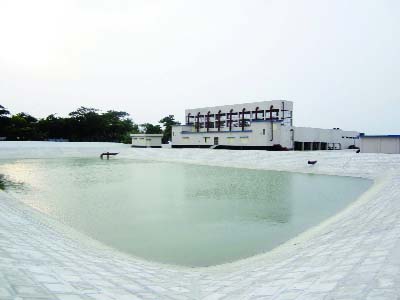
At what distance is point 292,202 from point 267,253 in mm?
6926

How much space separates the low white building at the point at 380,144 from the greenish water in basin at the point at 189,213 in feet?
42.4

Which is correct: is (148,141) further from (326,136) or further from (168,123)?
(326,136)

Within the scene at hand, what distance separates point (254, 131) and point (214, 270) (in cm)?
4045

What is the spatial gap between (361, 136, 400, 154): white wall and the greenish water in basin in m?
12.9

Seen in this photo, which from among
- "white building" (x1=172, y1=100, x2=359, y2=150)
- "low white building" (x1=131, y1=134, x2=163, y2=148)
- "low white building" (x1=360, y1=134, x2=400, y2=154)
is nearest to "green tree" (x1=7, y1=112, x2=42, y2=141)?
"low white building" (x1=131, y1=134, x2=163, y2=148)

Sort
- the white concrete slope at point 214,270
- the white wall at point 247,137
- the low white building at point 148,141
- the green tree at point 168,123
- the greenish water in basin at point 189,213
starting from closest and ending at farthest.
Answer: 1. the white concrete slope at point 214,270
2. the greenish water in basin at point 189,213
3. the white wall at point 247,137
4. the low white building at point 148,141
5. the green tree at point 168,123

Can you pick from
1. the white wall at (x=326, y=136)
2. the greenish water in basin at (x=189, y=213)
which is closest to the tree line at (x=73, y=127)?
the white wall at (x=326, y=136)

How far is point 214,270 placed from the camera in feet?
19.3

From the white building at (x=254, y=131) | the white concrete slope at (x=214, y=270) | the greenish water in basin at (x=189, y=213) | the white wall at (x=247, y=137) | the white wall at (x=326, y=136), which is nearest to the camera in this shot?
the white concrete slope at (x=214, y=270)

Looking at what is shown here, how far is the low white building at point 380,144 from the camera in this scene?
92.7ft

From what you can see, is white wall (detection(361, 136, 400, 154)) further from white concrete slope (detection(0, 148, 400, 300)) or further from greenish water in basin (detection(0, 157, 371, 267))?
white concrete slope (detection(0, 148, 400, 300))

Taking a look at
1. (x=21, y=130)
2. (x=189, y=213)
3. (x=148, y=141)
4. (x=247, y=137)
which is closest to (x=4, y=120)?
(x=21, y=130)

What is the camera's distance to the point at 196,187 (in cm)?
1805

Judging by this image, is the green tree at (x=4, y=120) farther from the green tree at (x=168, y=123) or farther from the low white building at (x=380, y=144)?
the low white building at (x=380, y=144)
